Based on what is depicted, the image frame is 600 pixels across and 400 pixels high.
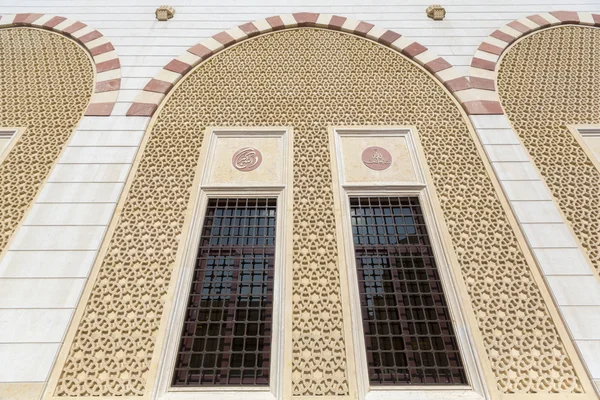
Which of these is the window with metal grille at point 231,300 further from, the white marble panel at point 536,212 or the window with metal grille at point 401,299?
the white marble panel at point 536,212

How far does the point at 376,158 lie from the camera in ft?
8.72

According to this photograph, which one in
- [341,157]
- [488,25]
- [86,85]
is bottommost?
[341,157]

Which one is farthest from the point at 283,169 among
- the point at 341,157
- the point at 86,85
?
the point at 86,85

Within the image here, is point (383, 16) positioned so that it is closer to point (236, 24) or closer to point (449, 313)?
point (236, 24)

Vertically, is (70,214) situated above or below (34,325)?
above

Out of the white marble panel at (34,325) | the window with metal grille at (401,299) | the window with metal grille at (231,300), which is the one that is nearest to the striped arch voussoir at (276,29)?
the window with metal grille at (231,300)

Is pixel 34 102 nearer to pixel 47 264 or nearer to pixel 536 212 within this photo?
pixel 47 264

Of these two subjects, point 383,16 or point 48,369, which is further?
point 383,16

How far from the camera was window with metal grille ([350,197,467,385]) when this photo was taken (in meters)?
1.83

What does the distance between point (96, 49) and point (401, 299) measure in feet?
11.5

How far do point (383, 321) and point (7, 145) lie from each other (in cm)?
308

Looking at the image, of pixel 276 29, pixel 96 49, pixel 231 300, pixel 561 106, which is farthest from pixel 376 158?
pixel 96 49

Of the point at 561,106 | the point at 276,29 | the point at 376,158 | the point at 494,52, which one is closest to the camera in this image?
the point at 376,158

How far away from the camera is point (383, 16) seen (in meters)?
3.62
